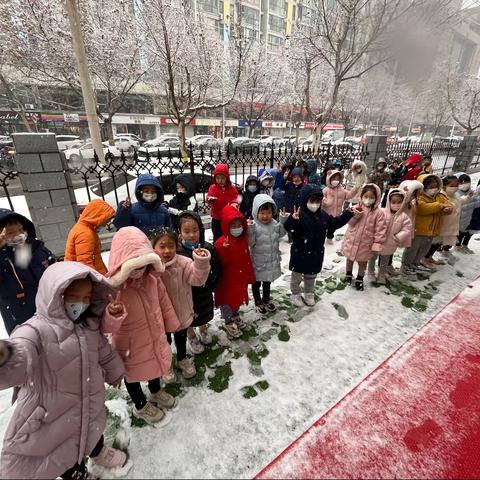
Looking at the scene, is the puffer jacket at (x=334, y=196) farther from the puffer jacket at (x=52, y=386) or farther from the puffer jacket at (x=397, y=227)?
the puffer jacket at (x=52, y=386)

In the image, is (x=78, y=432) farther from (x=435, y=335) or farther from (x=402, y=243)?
(x=402, y=243)

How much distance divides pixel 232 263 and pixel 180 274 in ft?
2.38

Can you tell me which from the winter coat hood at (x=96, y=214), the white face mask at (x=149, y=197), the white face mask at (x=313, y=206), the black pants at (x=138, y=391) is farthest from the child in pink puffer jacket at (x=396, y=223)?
the winter coat hood at (x=96, y=214)

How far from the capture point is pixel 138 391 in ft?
7.03

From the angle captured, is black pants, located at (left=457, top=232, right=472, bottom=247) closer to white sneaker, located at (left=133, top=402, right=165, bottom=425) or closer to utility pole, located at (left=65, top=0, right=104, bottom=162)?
white sneaker, located at (left=133, top=402, right=165, bottom=425)

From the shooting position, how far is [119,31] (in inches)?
536

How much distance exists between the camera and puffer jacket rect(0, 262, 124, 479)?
1.37 m

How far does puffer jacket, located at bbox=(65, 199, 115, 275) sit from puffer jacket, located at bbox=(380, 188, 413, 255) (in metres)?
3.63

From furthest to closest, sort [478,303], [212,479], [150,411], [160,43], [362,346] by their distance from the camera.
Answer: [160,43] → [478,303] → [362,346] → [150,411] → [212,479]

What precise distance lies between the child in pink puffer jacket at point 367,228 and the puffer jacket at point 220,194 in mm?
2074

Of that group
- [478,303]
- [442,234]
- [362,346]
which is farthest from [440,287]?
[362,346]

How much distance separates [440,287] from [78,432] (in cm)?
480

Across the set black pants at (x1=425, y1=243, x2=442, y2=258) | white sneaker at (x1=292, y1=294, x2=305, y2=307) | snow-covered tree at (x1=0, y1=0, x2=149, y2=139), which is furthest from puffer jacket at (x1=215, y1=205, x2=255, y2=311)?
snow-covered tree at (x1=0, y1=0, x2=149, y2=139)

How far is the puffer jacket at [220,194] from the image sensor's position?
460 centimetres
